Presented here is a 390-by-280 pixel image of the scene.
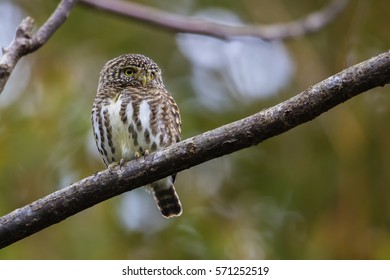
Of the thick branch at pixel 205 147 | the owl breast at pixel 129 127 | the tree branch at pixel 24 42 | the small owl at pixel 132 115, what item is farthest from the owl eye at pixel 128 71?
the thick branch at pixel 205 147

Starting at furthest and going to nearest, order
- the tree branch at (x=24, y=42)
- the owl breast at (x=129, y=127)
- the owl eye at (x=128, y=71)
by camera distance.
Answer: the owl eye at (x=128, y=71) → the owl breast at (x=129, y=127) → the tree branch at (x=24, y=42)

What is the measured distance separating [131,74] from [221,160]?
217 centimetres

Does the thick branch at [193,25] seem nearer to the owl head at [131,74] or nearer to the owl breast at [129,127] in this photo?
the owl head at [131,74]

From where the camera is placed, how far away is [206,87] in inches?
272

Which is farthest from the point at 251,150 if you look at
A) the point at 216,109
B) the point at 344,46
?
the point at 344,46

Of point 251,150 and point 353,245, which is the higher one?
point 251,150

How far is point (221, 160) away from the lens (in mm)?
6699

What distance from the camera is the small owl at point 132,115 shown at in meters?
4.28

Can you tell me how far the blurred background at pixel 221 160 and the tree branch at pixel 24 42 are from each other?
5.56ft

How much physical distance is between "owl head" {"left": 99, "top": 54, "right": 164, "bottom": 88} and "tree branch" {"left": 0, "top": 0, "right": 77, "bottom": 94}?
2.58 feet

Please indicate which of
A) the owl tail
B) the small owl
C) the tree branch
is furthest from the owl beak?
the tree branch

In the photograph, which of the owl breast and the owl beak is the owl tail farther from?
the owl beak
